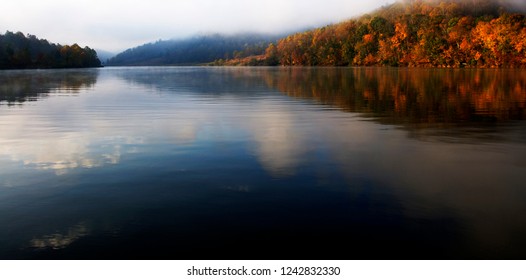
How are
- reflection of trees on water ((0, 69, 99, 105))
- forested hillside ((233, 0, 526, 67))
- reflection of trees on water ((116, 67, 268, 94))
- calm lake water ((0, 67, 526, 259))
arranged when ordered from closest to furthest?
calm lake water ((0, 67, 526, 259))
reflection of trees on water ((0, 69, 99, 105))
reflection of trees on water ((116, 67, 268, 94))
forested hillside ((233, 0, 526, 67))

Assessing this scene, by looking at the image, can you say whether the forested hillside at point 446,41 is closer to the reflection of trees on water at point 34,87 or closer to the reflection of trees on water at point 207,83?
the reflection of trees on water at point 207,83

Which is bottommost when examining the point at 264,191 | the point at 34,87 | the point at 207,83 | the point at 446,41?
the point at 264,191

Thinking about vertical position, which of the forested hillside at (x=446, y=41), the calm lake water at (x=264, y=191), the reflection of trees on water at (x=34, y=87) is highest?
the forested hillside at (x=446, y=41)

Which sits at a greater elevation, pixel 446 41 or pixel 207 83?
pixel 446 41

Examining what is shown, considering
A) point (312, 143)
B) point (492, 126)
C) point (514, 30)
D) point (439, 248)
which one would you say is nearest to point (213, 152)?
point (312, 143)

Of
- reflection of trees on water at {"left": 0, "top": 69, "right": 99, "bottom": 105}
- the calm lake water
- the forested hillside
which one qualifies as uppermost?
the forested hillside

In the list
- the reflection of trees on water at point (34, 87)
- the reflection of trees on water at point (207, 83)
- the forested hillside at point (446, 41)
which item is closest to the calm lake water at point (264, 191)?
the reflection of trees on water at point (34, 87)

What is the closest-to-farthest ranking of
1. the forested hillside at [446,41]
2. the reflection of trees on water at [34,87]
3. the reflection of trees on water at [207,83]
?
the reflection of trees on water at [34,87] < the reflection of trees on water at [207,83] < the forested hillside at [446,41]

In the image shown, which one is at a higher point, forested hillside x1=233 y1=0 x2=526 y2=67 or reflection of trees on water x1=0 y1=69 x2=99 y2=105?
forested hillside x1=233 y1=0 x2=526 y2=67

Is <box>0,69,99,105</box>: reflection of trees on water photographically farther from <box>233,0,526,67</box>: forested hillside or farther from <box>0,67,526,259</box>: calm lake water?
<box>233,0,526,67</box>: forested hillside

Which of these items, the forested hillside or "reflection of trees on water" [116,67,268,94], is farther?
the forested hillside

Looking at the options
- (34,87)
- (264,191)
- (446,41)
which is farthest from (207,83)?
(446,41)

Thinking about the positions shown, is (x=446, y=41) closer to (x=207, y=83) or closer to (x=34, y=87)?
(x=207, y=83)

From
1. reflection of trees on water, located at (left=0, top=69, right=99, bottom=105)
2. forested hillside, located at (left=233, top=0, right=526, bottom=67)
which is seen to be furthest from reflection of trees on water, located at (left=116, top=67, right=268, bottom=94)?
forested hillside, located at (left=233, top=0, right=526, bottom=67)
